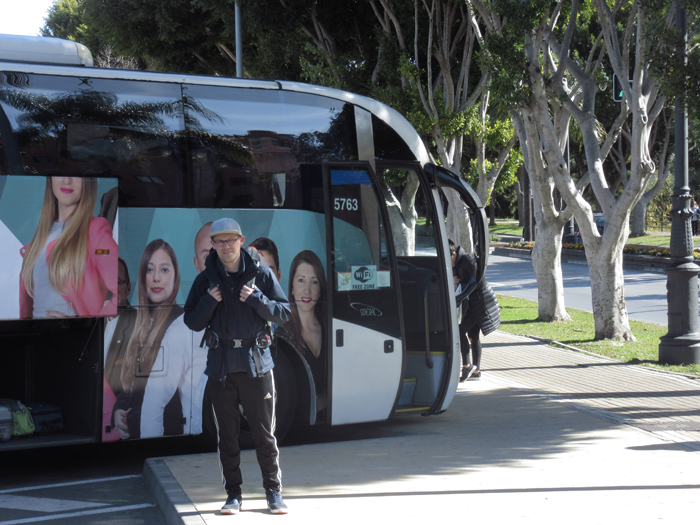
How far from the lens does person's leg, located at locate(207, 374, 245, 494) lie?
4949 millimetres

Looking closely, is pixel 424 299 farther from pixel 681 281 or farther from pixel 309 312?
pixel 681 281

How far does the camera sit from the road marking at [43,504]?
18.6ft

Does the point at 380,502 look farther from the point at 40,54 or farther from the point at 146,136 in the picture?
the point at 40,54

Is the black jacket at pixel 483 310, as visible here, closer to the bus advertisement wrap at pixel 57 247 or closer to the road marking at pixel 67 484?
the road marking at pixel 67 484

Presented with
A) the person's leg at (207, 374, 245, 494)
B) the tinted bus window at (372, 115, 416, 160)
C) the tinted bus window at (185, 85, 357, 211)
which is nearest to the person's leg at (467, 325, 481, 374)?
the tinted bus window at (372, 115, 416, 160)

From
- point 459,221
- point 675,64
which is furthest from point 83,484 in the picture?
point 459,221

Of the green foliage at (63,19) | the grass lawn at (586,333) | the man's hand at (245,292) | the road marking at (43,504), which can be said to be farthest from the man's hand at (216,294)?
the green foliage at (63,19)

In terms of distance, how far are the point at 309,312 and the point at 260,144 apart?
1622 millimetres

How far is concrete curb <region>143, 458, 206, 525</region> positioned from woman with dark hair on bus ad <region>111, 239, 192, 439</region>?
0.42 metres

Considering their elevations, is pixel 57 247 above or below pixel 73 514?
above

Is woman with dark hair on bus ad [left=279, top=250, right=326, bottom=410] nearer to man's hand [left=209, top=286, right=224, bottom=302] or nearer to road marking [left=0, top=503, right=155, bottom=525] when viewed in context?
road marking [left=0, top=503, right=155, bottom=525]

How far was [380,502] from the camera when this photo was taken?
525cm

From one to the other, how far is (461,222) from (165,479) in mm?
13246

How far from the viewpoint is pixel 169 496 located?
535 cm
